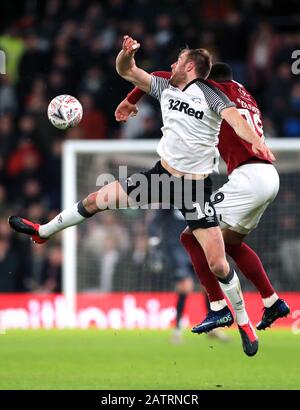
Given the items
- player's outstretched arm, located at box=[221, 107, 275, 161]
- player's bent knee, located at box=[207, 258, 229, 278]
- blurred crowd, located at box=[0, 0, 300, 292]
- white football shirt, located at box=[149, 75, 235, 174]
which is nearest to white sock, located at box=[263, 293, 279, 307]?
player's bent knee, located at box=[207, 258, 229, 278]

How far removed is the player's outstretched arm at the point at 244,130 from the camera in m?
8.66

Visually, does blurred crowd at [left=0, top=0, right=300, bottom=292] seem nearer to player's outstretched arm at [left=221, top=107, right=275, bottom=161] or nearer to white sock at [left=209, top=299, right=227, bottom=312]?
white sock at [left=209, top=299, right=227, bottom=312]

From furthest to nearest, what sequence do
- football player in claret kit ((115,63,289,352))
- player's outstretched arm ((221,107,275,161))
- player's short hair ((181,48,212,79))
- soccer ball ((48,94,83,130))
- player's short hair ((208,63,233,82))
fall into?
player's short hair ((208,63,233,82)) → football player in claret kit ((115,63,289,352)) → soccer ball ((48,94,83,130)) → player's short hair ((181,48,212,79)) → player's outstretched arm ((221,107,275,161))

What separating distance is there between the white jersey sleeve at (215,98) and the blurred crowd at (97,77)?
6439 millimetres

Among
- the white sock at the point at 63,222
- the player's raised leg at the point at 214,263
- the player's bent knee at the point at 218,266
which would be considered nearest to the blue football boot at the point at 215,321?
the player's raised leg at the point at 214,263

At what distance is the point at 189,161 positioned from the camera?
9.12 meters

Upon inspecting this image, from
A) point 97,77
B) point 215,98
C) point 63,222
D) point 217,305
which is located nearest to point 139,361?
point 217,305

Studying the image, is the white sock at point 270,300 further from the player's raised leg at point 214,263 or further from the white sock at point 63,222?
the white sock at point 63,222

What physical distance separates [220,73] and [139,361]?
280 cm

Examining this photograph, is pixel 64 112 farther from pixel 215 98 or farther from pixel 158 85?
pixel 215 98

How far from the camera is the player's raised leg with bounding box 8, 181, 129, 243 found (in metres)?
9.12

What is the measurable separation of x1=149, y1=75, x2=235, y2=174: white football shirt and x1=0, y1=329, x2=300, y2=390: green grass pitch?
168cm

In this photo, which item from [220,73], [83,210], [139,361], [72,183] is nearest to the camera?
[83,210]

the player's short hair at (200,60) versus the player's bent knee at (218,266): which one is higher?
the player's short hair at (200,60)
